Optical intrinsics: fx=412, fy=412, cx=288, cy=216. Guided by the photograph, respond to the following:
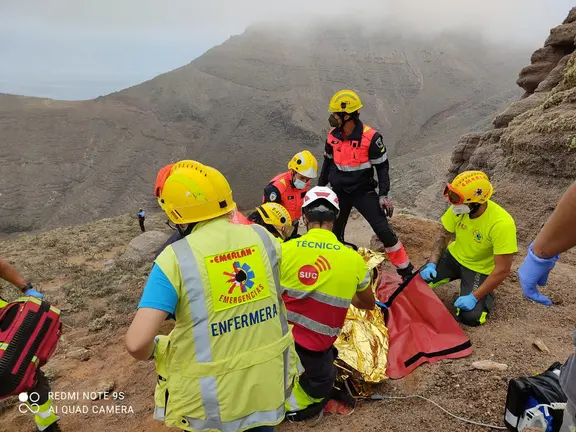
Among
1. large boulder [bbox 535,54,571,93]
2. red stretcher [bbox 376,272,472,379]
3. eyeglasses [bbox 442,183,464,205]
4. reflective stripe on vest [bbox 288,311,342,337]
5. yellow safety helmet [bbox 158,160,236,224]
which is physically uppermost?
large boulder [bbox 535,54,571,93]

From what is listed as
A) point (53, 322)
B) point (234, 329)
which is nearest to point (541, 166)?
point (234, 329)

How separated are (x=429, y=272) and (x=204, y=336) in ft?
11.2

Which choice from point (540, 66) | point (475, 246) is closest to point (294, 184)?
point (475, 246)

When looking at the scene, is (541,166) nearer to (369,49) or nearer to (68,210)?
(68,210)

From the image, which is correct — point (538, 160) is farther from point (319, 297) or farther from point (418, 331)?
point (319, 297)

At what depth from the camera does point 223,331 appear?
6.59 feet

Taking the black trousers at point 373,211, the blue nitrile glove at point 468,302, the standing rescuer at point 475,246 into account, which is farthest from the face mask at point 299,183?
the blue nitrile glove at point 468,302

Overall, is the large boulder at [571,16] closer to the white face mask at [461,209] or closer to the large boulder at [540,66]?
the large boulder at [540,66]

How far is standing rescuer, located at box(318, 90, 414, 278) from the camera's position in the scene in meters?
5.17

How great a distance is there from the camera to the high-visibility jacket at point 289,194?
17.7 feet

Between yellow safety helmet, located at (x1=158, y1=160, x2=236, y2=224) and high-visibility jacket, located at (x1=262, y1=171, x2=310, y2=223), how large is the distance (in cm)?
325

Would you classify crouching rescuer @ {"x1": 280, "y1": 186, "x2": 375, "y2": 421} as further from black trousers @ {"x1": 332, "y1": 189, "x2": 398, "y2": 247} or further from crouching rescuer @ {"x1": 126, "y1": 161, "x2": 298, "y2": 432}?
black trousers @ {"x1": 332, "y1": 189, "x2": 398, "y2": 247}

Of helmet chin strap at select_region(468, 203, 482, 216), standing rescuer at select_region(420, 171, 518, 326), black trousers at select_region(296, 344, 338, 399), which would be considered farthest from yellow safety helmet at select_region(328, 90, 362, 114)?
black trousers at select_region(296, 344, 338, 399)

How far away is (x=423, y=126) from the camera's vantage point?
5453 cm
